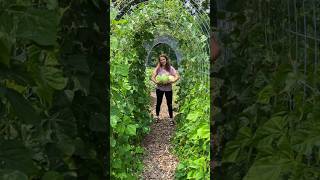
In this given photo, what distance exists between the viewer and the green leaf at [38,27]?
1093 millimetres

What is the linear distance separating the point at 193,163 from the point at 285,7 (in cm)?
299

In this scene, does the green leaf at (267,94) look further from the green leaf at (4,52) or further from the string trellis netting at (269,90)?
the green leaf at (4,52)

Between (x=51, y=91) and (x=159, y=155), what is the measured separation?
21.7 feet

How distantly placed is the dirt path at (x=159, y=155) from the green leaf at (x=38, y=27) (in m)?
5.60

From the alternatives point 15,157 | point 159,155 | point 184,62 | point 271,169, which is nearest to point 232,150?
point 271,169

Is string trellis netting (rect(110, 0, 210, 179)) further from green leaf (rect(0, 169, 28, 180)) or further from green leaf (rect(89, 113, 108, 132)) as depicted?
green leaf (rect(0, 169, 28, 180))

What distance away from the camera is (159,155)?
25.9 ft

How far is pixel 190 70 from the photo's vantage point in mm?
9359

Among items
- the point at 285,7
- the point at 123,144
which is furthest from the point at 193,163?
the point at 285,7

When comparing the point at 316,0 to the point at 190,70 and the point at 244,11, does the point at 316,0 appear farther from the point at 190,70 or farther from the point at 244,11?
the point at 190,70

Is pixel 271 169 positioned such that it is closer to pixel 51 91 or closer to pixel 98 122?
pixel 51 91

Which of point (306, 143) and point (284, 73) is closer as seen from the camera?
point (306, 143)

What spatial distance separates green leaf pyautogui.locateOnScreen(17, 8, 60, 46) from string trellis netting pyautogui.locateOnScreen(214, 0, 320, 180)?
2.03 feet

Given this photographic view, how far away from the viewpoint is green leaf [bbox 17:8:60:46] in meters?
1.09
